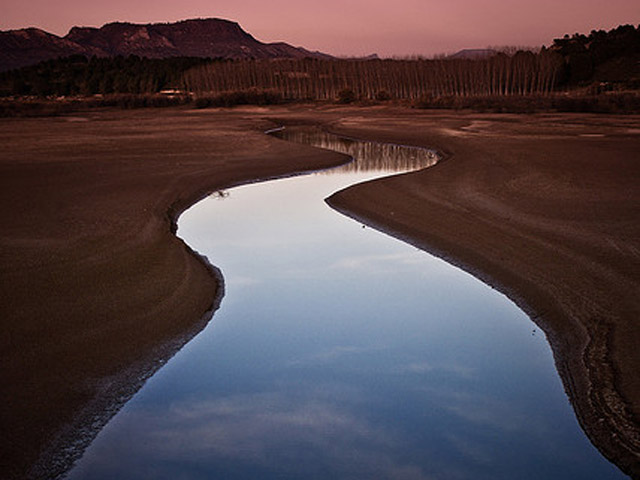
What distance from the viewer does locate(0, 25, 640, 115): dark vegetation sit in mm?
50094

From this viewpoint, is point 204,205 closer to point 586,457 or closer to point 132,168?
point 132,168

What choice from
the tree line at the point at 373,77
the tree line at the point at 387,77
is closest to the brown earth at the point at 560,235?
the tree line at the point at 373,77

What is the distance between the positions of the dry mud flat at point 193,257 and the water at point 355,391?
296 millimetres

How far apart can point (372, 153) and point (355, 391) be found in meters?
20.1

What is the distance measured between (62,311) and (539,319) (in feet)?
A: 18.8

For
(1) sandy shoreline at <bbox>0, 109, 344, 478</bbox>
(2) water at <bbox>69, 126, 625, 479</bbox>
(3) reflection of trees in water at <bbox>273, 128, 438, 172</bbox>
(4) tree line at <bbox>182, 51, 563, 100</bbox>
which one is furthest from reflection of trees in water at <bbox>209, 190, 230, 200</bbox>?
(4) tree line at <bbox>182, 51, 563, 100</bbox>

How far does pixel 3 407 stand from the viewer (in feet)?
18.5

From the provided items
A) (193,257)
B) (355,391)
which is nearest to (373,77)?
(193,257)

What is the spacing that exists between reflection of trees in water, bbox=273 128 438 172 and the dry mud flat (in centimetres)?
121

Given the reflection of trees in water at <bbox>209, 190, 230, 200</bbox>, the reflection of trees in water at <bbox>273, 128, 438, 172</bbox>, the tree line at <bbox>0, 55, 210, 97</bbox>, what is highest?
the tree line at <bbox>0, 55, 210, 97</bbox>

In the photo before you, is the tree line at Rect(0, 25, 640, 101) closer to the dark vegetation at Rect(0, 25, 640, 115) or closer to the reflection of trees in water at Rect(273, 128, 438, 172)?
the dark vegetation at Rect(0, 25, 640, 115)

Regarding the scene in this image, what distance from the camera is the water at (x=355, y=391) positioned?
5.32 m

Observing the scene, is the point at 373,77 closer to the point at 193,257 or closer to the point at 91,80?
the point at 91,80

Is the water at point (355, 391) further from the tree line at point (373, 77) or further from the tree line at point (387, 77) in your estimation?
the tree line at point (387, 77)
